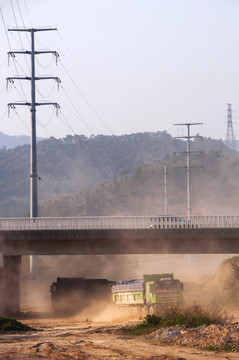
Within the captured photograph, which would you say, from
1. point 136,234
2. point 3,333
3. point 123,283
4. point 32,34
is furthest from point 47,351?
point 32,34

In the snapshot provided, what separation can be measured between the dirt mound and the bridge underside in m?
5.06

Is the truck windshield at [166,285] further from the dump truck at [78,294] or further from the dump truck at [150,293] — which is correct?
the dump truck at [78,294]

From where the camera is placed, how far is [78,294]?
181ft

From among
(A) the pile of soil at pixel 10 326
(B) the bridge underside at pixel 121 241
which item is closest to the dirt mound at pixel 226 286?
(B) the bridge underside at pixel 121 241

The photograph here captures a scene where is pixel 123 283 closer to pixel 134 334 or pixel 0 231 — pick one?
pixel 0 231

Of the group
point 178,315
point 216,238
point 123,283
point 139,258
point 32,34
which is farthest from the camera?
point 139,258

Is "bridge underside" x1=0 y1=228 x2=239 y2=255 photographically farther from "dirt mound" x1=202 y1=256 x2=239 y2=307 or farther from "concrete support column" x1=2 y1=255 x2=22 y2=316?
"dirt mound" x1=202 y1=256 x2=239 y2=307

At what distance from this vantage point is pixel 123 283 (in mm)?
Result: 48719

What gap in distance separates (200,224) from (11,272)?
16.5 metres

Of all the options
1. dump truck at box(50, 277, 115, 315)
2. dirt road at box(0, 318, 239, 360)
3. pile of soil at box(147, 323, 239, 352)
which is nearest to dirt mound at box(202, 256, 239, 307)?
dump truck at box(50, 277, 115, 315)

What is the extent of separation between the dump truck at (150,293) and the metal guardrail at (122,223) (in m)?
6.33

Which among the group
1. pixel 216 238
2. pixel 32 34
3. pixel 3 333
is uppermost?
pixel 32 34

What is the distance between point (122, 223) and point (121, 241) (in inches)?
61.2

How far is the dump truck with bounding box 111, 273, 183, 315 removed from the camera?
4378cm
